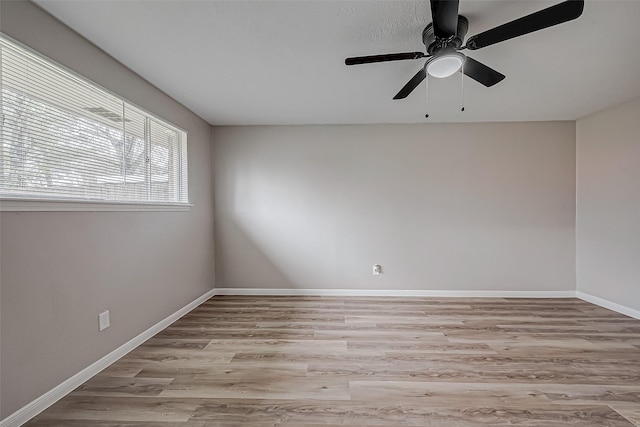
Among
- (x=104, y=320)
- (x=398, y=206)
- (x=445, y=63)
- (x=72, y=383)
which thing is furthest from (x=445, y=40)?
(x=72, y=383)

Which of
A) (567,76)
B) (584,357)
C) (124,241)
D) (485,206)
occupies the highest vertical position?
(567,76)

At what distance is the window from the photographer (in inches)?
59.6

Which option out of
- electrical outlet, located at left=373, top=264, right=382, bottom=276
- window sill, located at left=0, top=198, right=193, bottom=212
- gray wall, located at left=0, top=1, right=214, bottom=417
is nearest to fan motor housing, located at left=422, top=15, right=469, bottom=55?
gray wall, located at left=0, top=1, right=214, bottom=417

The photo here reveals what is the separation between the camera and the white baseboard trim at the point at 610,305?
2.97 m

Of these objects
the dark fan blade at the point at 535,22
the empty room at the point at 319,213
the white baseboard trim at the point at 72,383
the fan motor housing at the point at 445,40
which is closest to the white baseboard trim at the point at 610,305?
the empty room at the point at 319,213

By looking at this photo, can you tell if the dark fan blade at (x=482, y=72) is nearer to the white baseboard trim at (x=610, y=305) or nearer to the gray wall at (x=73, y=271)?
the gray wall at (x=73, y=271)

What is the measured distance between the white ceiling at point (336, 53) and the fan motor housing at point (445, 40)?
50 millimetres

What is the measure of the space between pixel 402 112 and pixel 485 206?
1.67m

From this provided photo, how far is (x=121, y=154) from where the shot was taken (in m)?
2.29

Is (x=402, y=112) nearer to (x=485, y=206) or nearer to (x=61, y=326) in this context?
(x=485, y=206)

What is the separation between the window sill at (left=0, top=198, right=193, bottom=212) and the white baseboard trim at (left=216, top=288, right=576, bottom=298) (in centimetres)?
165

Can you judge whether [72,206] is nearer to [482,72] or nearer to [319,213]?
[319,213]

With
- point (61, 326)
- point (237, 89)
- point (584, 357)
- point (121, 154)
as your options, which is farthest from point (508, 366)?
point (121, 154)

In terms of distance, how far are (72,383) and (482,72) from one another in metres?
3.33
